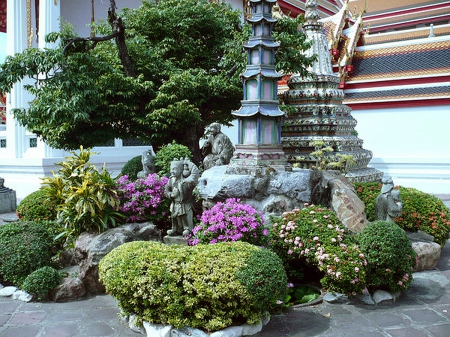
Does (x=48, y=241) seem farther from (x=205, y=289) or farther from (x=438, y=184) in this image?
(x=438, y=184)

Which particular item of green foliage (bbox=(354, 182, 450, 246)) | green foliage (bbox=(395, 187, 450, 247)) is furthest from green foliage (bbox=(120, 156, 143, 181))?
green foliage (bbox=(395, 187, 450, 247))

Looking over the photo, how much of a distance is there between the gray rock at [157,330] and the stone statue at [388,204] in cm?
383

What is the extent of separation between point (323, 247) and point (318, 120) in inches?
185

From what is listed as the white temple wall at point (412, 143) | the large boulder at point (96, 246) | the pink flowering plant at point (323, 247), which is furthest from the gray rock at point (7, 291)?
the white temple wall at point (412, 143)

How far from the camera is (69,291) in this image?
227 inches

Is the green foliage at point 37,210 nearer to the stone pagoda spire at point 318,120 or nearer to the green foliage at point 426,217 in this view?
the stone pagoda spire at point 318,120

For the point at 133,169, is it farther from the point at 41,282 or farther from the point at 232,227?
the point at 232,227

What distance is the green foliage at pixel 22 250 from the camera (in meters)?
6.04

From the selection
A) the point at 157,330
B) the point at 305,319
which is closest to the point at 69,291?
the point at 157,330

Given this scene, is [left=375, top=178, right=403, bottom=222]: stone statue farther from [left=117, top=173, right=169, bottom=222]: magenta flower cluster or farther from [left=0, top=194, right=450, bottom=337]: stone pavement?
[left=117, top=173, right=169, bottom=222]: magenta flower cluster

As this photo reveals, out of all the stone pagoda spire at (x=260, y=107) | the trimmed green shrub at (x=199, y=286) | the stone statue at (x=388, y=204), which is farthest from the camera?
the stone pagoda spire at (x=260, y=107)

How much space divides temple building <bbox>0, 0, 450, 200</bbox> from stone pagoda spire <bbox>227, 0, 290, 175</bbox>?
Result: 6.77 m

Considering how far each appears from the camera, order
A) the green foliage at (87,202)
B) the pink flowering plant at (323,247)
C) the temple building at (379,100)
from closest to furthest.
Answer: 1. the pink flowering plant at (323,247)
2. the green foliage at (87,202)
3. the temple building at (379,100)

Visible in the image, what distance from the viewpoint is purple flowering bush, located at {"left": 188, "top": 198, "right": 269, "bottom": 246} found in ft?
18.8
